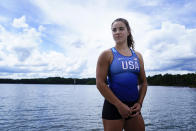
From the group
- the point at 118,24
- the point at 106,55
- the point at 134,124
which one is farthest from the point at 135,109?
the point at 118,24

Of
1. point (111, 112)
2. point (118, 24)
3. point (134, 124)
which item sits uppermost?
point (118, 24)

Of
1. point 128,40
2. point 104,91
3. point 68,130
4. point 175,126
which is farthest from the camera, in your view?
point 175,126

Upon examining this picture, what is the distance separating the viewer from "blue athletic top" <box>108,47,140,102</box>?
119 inches

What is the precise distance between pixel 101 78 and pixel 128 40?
1066 millimetres

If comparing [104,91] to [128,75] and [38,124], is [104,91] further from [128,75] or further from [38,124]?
[38,124]

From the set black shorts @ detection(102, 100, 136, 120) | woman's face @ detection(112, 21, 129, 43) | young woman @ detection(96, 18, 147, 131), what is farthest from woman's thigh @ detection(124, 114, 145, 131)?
woman's face @ detection(112, 21, 129, 43)

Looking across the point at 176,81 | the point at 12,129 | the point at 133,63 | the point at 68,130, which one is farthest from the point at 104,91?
the point at 176,81

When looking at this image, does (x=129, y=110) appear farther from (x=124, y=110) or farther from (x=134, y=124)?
(x=134, y=124)

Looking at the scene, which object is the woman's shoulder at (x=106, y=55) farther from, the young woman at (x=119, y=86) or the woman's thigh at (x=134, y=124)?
the woman's thigh at (x=134, y=124)

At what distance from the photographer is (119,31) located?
3.19 meters

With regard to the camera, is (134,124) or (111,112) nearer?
(111,112)

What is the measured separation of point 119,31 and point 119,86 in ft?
2.85

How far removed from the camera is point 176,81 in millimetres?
186750

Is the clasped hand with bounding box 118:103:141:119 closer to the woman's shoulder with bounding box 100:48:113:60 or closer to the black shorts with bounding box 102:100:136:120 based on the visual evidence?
the black shorts with bounding box 102:100:136:120
